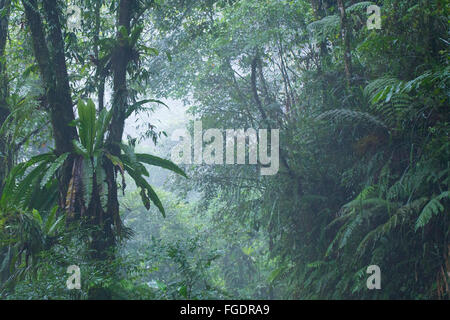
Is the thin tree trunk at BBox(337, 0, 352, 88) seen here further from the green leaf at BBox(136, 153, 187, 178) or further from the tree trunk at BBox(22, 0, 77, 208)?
the tree trunk at BBox(22, 0, 77, 208)

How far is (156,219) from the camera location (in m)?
13.6

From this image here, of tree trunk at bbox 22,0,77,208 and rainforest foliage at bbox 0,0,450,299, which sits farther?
tree trunk at bbox 22,0,77,208

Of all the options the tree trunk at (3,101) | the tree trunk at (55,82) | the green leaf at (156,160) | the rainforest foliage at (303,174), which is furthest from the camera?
the tree trunk at (3,101)

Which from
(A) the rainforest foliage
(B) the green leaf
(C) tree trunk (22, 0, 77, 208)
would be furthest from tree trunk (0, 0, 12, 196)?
(B) the green leaf

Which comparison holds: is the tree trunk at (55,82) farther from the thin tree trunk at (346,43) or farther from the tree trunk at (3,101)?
the thin tree trunk at (346,43)

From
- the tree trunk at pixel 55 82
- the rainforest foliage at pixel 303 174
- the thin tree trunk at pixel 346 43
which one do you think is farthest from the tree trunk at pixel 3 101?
the thin tree trunk at pixel 346 43

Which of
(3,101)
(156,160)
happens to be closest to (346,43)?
(156,160)

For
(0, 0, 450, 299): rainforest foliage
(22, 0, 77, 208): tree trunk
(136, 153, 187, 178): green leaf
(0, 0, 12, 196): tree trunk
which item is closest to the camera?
(0, 0, 450, 299): rainforest foliage

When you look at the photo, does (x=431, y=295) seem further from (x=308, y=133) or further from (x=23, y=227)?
(x=23, y=227)

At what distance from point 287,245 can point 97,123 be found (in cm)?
248

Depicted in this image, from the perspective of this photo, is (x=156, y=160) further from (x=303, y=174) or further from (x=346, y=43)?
(x=346, y=43)

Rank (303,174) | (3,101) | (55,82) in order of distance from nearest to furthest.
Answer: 1. (55,82)
2. (303,174)
3. (3,101)

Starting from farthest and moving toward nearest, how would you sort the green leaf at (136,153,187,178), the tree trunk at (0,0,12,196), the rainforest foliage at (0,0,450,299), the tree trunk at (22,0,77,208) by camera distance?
the tree trunk at (0,0,12,196) → the green leaf at (136,153,187,178) → the tree trunk at (22,0,77,208) → the rainforest foliage at (0,0,450,299)
